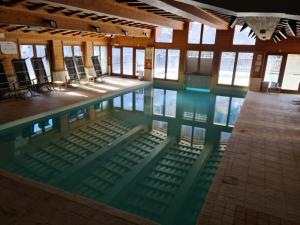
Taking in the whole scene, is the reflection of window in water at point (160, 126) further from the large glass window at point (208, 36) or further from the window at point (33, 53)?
the large glass window at point (208, 36)

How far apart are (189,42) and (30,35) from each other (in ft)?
25.2

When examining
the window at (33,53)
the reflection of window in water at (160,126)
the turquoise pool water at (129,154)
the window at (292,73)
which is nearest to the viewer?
the turquoise pool water at (129,154)

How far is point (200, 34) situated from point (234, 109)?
5145 millimetres

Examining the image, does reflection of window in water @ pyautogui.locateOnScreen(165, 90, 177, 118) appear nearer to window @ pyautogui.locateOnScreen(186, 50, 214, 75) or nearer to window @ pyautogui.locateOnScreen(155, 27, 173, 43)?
window @ pyautogui.locateOnScreen(186, 50, 214, 75)

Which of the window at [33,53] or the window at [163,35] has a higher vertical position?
the window at [163,35]

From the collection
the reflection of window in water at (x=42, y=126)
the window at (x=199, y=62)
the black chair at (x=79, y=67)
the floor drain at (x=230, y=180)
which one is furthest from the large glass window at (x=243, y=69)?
the floor drain at (x=230, y=180)

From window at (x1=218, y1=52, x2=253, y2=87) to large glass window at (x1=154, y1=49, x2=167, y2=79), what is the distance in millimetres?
3217

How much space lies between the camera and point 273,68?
11.5 metres

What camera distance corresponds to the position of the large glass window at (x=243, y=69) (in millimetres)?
11867

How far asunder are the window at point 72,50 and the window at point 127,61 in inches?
115

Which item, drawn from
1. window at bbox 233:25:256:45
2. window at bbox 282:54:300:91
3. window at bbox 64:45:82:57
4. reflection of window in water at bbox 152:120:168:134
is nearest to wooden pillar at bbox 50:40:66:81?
window at bbox 64:45:82:57

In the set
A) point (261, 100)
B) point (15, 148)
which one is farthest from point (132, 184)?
point (261, 100)

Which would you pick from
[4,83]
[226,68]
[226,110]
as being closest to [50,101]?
[4,83]

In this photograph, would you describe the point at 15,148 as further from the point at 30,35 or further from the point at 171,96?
the point at 171,96
